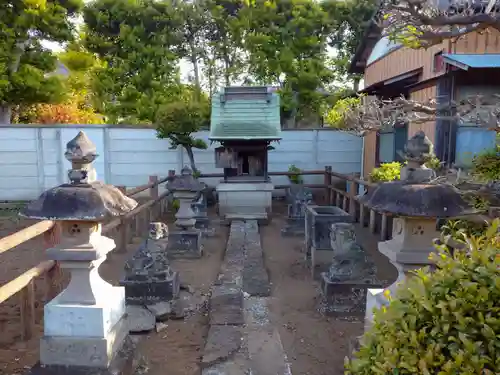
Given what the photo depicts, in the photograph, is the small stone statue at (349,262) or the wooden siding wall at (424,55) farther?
the wooden siding wall at (424,55)

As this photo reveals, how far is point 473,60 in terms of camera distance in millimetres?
6625

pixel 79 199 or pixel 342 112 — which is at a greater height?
pixel 342 112

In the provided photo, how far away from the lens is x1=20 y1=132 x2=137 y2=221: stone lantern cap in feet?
9.38

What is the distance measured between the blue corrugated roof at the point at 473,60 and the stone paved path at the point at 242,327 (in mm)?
4060

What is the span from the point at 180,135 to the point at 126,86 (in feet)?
19.4

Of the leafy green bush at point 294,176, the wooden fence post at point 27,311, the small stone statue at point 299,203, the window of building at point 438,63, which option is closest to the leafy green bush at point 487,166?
the window of building at point 438,63

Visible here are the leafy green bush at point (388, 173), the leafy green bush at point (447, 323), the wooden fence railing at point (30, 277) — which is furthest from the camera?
the leafy green bush at point (388, 173)

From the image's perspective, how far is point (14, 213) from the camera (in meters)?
10.9

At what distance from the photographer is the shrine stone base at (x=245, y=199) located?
9766 millimetres

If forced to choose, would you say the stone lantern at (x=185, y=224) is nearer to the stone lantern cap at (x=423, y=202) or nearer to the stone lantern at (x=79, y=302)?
the stone lantern at (x=79, y=302)

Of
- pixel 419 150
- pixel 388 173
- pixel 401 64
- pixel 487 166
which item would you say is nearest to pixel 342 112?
pixel 487 166

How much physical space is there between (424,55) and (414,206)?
6.78m

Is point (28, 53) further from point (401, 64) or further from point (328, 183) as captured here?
point (401, 64)

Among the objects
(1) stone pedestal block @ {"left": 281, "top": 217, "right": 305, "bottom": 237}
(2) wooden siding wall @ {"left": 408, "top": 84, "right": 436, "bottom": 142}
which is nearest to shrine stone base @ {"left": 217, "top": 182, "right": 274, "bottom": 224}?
(1) stone pedestal block @ {"left": 281, "top": 217, "right": 305, "bottom": 237}
